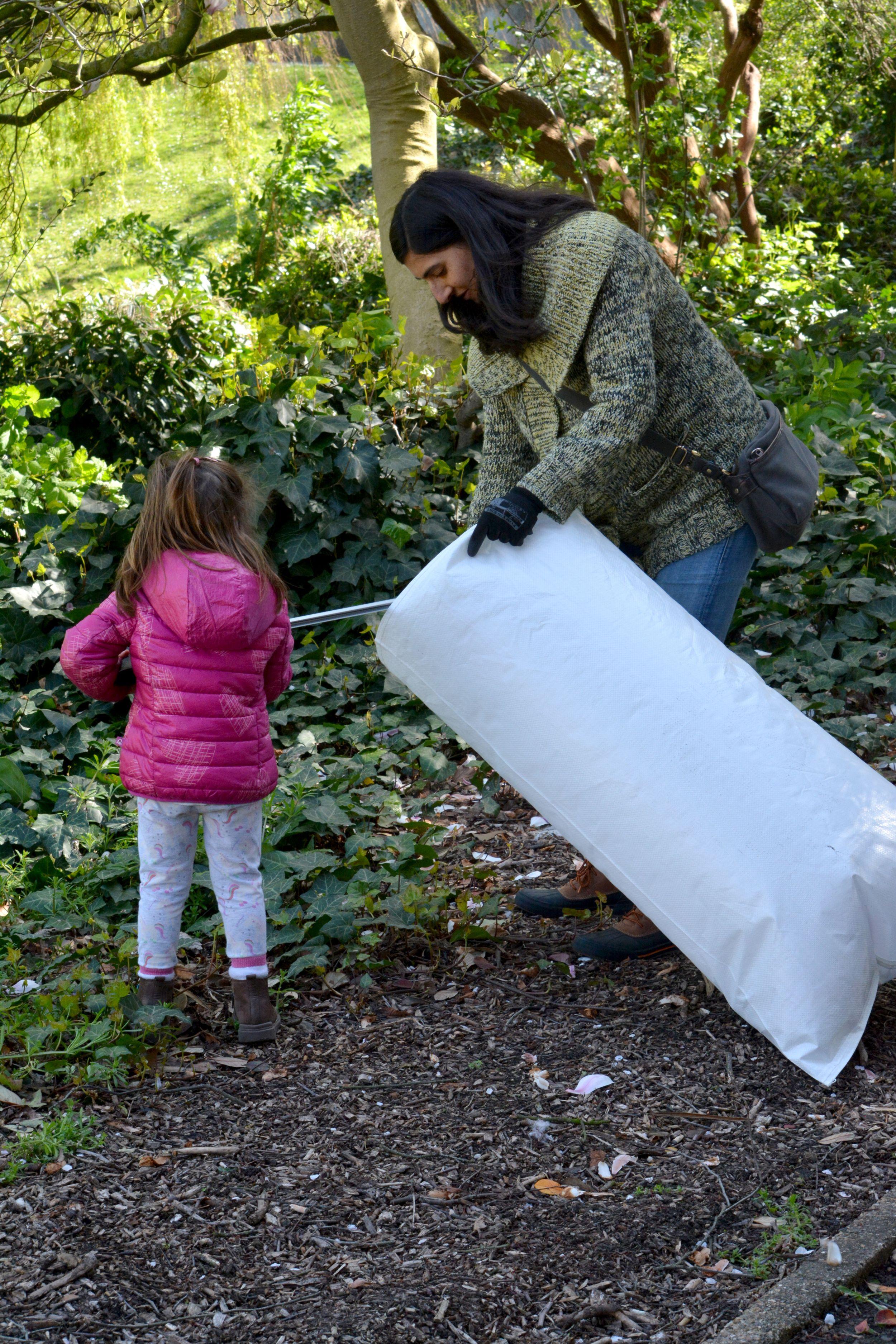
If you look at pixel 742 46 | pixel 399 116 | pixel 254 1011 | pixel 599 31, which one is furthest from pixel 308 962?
pixel 742 46

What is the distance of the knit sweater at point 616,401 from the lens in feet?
7.97

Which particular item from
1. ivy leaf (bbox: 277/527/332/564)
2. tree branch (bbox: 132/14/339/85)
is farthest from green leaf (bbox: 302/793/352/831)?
tree branch (bbox: 132/14/339/85)

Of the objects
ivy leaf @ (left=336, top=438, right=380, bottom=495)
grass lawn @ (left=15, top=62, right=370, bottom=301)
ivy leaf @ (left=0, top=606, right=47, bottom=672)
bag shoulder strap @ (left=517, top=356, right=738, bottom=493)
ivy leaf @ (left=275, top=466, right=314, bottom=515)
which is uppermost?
grass lawn @ (left=15, top=62, right=370, bottom=301)

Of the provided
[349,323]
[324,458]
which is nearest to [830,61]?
[349,323]

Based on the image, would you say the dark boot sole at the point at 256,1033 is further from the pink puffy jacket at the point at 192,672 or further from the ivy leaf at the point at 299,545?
the ivy leaf at the point at 299,545

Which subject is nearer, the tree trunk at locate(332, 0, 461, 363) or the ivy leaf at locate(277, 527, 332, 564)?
the ivy leaf at locate(277, 527, 332, 564)

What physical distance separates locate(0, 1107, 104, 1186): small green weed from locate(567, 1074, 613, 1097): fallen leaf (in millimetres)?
920

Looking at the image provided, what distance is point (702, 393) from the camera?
2.63 metres

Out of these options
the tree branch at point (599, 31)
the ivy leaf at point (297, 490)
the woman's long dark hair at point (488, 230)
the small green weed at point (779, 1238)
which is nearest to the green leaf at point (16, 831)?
the ivy leaf at point (297, 490)

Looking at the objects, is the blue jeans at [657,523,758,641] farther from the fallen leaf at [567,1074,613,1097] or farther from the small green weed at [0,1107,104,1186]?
the small green weed at [0,1107,104,1186]

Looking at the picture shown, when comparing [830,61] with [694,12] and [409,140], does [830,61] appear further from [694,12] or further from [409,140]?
[409,140]

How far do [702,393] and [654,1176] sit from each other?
158 cm

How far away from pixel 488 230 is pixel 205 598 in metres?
0.95

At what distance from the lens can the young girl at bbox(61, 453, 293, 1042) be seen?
2.57 m
